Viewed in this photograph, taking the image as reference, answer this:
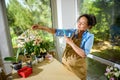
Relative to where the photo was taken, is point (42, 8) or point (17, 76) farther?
point (42, 8)

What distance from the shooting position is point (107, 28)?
6.97 ft

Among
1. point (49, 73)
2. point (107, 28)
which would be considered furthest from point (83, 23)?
point (49, 73)

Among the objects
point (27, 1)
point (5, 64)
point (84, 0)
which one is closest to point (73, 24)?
point (84, 0)

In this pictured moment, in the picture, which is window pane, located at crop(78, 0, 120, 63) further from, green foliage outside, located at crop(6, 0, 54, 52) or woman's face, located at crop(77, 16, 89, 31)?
green foliage outside, located at crop(6, 0, 54, 52)

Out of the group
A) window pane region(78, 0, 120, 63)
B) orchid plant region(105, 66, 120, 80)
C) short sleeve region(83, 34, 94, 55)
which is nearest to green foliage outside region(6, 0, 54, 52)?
window pane region(78, 0, 120, 63)

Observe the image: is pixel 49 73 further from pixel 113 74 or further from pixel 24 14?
pixel 24 14

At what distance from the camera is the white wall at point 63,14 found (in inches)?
101

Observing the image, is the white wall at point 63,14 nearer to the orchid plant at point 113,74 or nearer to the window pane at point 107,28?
the window pane at point 107,28

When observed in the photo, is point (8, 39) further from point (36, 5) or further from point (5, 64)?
point (36, 5)

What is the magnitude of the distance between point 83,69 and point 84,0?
1.33 metres

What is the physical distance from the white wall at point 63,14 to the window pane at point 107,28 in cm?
29

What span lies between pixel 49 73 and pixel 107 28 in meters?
1.14

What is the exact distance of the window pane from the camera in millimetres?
1955

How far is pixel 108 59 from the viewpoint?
2.12 m
